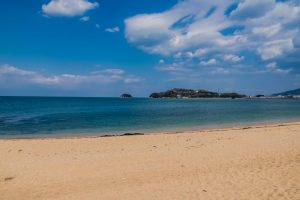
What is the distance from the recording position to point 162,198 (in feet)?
32.4

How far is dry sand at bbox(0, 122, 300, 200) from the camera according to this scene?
10.4 m

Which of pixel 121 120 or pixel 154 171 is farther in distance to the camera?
pixel 121 120

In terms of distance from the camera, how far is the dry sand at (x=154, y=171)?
1041 cm

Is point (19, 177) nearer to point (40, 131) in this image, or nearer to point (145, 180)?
point (145, 180)

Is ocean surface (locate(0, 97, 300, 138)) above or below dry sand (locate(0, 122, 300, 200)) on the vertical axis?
below

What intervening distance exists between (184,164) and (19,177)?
671 centimetres

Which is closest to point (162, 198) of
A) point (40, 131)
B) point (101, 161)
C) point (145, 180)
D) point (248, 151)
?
point (145, 180)

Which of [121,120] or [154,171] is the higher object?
[154,171]

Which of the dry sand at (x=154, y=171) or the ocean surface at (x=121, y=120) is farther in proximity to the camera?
the ocean surface at (x=121, y=120)

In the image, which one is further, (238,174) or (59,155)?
(59,155)

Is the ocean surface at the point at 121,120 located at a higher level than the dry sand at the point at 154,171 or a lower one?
lower

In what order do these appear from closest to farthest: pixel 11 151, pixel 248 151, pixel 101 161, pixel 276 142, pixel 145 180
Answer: pixel 145 180
pixel 101 161
pixel 248 151
pixel 11 151
pixel 276 142

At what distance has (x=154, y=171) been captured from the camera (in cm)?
1311

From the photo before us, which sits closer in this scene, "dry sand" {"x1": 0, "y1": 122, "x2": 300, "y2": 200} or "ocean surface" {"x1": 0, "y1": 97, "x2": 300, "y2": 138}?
"dry sand" {"x1": 0, "y1": 122, "x2": 300, "y2": 200}
